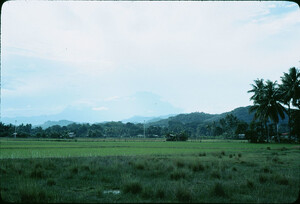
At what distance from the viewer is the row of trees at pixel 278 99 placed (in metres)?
35.7

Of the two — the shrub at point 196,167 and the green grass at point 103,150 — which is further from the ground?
the shrub at point 196,167

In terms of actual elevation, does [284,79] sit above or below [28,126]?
above

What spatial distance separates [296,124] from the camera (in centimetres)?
3591

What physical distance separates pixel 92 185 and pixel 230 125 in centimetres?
7462

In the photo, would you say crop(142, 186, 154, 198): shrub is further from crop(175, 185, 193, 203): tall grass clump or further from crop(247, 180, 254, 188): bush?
crop(247, 180, 254, 188): bush

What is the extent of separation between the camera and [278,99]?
3919cm

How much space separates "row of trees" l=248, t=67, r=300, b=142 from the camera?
35656 mm

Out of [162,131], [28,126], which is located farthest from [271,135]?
[28,126]

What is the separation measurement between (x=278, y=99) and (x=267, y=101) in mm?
1631

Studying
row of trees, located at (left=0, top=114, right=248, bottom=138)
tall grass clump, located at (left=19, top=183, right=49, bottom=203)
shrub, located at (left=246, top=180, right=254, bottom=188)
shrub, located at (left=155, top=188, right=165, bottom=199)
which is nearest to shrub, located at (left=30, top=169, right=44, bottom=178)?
tall grass clump, located at (left=19, top=183, right=49, bottom=203)

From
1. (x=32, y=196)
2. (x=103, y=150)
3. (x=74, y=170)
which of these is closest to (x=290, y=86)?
(x=103, y=150)

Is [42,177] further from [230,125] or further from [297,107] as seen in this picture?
[230,125]

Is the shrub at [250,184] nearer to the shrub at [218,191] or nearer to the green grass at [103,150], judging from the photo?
the shrub at [218,191]

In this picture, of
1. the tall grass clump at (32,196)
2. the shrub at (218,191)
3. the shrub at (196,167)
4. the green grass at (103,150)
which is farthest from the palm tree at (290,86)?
the tall grass clump at (32,196)
